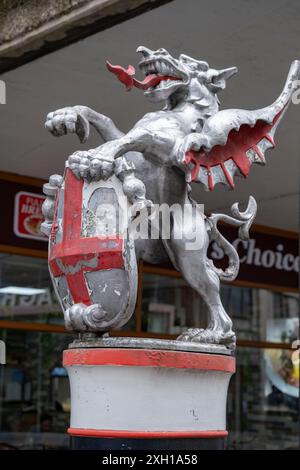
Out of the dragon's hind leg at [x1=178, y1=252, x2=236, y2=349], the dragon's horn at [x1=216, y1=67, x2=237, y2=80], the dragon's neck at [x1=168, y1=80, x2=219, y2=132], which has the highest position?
the dragon's horn at [x1=216, y1=67, x2=237, y2=80]

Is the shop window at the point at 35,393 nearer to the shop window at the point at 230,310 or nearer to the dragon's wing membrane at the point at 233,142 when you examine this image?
the shop window at the point at 230,310

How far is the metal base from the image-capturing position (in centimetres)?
213

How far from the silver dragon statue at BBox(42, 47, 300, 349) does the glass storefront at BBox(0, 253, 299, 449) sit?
341cm

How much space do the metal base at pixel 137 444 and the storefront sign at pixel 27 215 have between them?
3.54 meters

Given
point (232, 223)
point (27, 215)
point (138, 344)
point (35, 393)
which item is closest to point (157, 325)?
point (35, 393)

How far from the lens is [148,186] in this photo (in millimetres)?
2381

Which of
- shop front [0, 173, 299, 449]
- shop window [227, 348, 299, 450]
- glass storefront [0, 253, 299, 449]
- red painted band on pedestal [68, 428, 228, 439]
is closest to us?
red painted band on pedestal [68, 428, 228, 439]

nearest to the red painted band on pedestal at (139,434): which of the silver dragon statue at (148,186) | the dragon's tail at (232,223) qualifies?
the silver dragon statue at (148,186)

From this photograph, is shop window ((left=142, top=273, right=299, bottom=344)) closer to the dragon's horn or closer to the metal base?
the dragon's horn

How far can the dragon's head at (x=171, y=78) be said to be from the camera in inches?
96.3

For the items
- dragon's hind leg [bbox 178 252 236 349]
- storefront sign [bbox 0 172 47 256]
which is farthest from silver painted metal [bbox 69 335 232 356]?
storefront sign [bbox 0 172 47 256]

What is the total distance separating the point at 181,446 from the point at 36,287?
3.98 meters

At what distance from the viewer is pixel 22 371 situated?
22.2 ft

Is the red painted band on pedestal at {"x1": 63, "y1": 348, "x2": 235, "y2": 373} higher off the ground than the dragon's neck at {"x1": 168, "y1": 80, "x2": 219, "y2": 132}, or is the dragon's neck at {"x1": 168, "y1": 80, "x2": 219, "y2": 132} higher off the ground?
the dragon's neck at {"x1": 168, "y1": 80, "x2": 219, "y2": 132}
